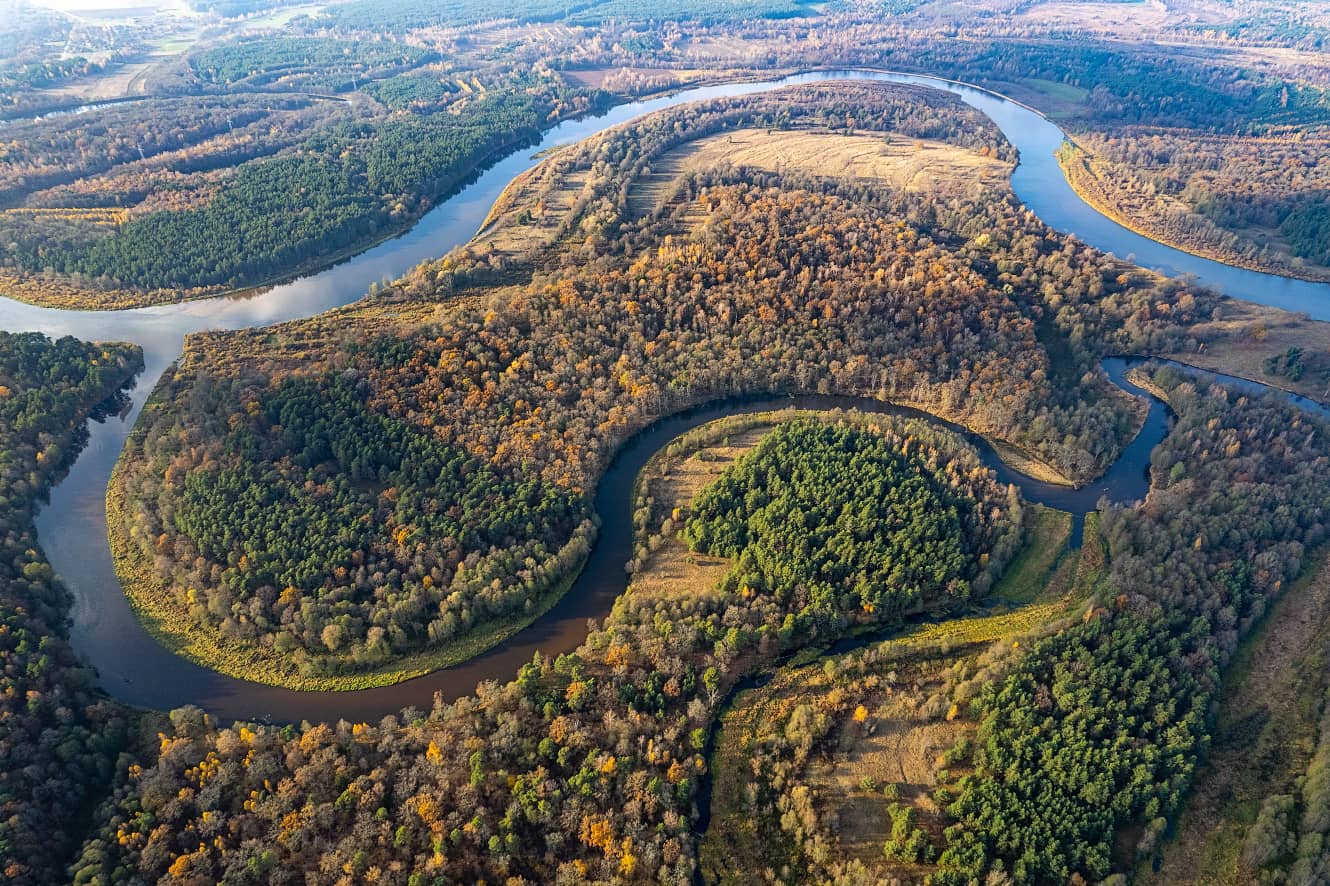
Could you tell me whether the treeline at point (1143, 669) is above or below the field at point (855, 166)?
below

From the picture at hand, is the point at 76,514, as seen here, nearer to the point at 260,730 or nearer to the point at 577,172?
the point at 260,730

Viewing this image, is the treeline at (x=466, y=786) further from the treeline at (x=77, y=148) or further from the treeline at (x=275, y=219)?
the treeline at (x=77, y=148)

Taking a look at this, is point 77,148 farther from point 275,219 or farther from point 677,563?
point 677,563

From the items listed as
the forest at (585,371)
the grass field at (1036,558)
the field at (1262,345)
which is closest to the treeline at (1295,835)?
the grass field at (1036,558)

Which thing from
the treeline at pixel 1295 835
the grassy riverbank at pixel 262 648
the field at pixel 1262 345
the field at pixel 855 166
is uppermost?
the field at pixel 855 166

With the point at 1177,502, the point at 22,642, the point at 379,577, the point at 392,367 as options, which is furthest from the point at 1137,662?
the point at 22,642

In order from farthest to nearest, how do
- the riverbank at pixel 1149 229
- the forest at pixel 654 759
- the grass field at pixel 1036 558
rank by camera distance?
the riverbank at pixel 1149 229 < the grass field at pixel 1036 558 < the forest at pixel 654 759

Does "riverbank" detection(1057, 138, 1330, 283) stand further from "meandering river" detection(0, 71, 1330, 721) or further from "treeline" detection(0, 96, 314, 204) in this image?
"treeline" detection(0, 96, 314, 204)

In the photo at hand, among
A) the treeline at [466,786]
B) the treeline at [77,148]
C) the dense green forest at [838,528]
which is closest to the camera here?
the treeline at [466,786]
